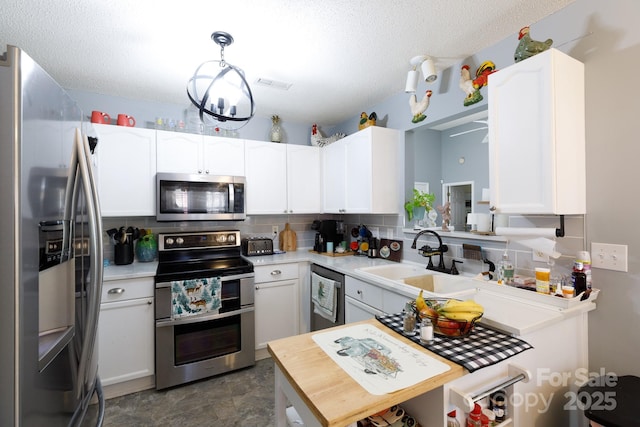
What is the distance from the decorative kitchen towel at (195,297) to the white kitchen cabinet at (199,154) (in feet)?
3.44

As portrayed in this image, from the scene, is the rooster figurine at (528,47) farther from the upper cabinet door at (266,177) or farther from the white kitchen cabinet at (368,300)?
the upper cabinet door at (266,177)

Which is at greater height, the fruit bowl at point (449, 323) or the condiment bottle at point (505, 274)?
the condiment bottle at point (505, 274)

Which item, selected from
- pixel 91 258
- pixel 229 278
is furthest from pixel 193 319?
pixel 91 258

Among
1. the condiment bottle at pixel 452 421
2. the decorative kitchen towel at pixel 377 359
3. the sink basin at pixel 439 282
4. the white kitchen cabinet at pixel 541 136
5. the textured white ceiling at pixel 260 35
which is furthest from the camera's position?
the sink basin at pixel 439 282

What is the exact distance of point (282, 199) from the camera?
10.1 ft

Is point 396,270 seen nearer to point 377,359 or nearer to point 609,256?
point 609,256

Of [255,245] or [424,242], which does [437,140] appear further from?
[255,245]

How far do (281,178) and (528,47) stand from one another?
225 centimetres

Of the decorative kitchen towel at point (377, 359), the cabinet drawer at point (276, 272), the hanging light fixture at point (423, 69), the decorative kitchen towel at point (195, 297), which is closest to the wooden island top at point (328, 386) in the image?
the decorative kitchen towel at point (377, 359)

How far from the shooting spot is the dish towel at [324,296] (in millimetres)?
2417

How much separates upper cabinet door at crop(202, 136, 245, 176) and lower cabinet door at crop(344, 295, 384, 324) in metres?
1.63

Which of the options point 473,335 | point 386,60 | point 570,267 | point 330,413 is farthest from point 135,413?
point 386,60

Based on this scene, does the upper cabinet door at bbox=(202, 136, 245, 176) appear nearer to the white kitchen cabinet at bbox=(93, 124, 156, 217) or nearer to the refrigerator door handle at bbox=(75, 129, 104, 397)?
the white kitchen cabinet at bbox=(93, 124, 156, 217)

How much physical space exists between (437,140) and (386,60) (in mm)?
1085
